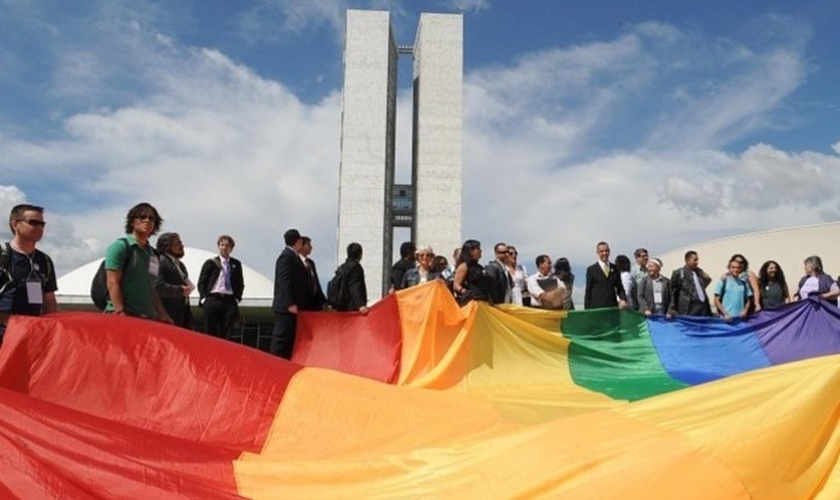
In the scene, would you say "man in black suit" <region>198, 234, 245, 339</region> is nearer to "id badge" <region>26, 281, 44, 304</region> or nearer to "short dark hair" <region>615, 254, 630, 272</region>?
"id badge" <region>26, 281, 44, 304</region>

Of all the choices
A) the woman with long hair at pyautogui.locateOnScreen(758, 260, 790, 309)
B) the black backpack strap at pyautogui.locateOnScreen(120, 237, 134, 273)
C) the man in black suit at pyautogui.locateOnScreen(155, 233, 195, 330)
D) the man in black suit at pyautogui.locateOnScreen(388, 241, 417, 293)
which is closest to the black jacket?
the man in black suit at pyautogui.locateOnScreen(155, 233, 195, 330)

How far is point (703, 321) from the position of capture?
8.35 meters

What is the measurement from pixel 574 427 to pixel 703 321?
20.9ft

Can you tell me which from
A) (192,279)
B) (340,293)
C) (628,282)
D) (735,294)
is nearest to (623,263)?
(628,282)

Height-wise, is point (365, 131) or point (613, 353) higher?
point (365, 131)

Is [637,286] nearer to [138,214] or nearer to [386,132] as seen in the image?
[138,214]

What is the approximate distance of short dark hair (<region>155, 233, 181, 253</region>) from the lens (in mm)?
7998

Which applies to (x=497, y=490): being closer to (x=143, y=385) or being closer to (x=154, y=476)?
(x=154, y=476)

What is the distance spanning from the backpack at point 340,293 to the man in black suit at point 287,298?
0.69m

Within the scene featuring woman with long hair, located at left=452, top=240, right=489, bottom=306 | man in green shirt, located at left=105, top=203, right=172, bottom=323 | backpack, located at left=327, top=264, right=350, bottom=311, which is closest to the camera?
man in green shirt, located at left=105, top=203, right=172, bottom=323

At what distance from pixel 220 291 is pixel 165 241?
0.84m

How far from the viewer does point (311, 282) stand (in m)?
8.00

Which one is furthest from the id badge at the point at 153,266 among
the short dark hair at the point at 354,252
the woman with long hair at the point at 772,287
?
the woman with long hair at the point at 772,287

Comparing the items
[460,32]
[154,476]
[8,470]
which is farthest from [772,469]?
[460,32]
